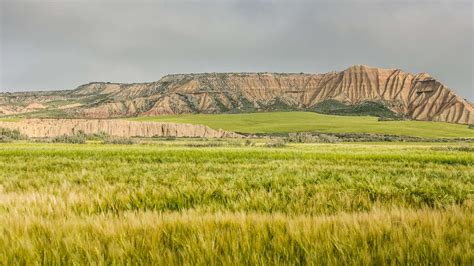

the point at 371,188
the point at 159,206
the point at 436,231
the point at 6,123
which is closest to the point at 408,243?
the point at 436,231

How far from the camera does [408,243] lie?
150 inches

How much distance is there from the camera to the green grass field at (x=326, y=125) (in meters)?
117

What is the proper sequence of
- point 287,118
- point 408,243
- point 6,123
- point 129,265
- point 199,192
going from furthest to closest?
point 287,118
point 6,123
point 199,192
point 408,243
point 129,265

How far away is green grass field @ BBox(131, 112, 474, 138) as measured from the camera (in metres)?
117

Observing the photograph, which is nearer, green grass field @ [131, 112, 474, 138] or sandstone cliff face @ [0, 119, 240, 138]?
green grass field @ [131, 112, 474, 138]

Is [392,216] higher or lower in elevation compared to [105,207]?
higher

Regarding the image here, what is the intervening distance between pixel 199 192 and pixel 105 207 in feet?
6.60

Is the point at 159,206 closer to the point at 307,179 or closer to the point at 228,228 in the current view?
the point at 228,228

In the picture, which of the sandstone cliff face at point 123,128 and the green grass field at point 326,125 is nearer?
the green grass field at point 326,125

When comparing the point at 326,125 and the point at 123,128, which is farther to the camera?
the point at 326,125

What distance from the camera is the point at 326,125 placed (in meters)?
138

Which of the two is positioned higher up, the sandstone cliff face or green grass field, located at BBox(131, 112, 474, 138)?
green grass field, located at BBox(131, 112, 474, 138)

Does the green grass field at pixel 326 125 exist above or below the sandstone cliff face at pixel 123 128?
above

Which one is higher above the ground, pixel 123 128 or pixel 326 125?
pixel 326 125
